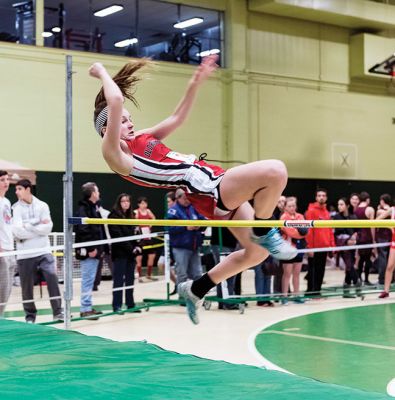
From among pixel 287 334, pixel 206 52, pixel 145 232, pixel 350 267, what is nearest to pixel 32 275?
pixel 287 334

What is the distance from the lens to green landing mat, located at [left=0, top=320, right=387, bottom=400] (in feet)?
11.0

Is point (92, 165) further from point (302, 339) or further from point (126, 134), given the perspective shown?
point (126, 134)

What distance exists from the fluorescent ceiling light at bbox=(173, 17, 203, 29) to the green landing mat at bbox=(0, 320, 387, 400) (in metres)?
11.8

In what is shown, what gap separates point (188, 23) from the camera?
623 inches

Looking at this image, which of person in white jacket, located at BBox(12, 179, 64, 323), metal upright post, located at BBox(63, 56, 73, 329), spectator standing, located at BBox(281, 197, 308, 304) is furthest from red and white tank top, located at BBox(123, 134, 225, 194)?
spectator standing, located at BBox(281, 197, 308, 304)

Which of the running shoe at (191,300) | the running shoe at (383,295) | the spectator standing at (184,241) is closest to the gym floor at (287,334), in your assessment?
the running shoe at (383,295)

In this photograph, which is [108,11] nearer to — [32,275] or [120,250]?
[120,250]

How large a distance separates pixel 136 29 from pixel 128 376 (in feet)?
40.3

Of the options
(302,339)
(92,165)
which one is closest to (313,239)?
(302,339)

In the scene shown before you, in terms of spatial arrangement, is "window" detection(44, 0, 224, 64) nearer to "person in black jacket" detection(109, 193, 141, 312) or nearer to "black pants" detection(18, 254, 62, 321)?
"person in black jacket" detection(109, 193, 141, 312)

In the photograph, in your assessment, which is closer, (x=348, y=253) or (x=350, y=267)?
(x=348, y=253)

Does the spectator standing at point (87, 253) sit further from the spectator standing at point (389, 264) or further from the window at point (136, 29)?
the window at point (136, 29)

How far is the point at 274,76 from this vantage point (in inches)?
669

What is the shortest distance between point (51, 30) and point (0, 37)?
109cm
